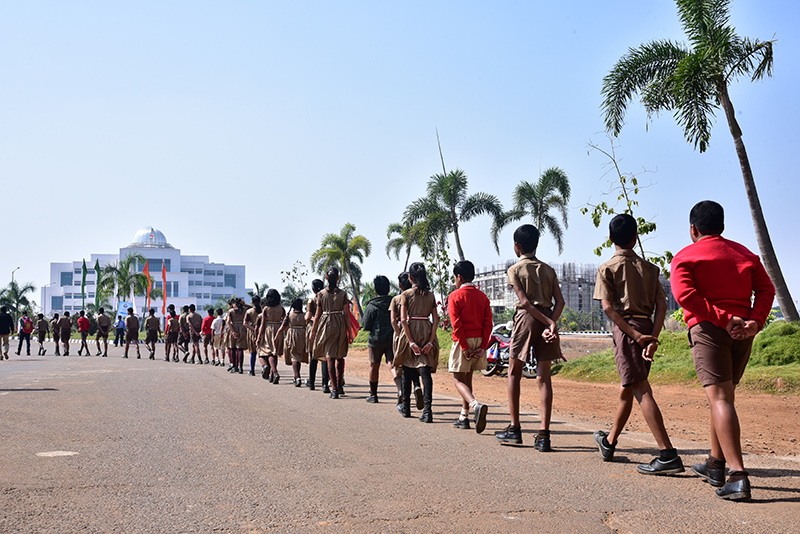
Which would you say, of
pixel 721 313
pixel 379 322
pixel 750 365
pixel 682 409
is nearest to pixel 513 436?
pixel 721 313

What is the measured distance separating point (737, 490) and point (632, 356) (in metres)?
1.34

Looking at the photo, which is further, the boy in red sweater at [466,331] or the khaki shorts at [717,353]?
the boy in red sweater at [466,331]

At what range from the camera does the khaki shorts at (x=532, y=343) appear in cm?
672

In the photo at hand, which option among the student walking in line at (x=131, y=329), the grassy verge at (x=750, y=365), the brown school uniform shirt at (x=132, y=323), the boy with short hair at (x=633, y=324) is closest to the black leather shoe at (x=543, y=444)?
the boy with short hair at (x=633, y=324)

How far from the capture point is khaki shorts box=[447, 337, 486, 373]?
8.10m

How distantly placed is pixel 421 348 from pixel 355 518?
183 inches

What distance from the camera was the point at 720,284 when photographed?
506 centimetres

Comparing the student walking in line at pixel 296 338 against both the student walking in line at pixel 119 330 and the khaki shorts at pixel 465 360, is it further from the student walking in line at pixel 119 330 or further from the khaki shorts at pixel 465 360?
the student walking in line at pixel 119 330

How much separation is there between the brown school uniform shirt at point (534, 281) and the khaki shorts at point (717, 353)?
1828 mm

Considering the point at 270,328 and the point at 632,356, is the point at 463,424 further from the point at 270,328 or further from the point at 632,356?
the point at 270,328

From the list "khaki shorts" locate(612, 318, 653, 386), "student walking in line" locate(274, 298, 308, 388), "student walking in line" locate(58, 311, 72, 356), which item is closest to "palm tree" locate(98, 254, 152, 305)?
"student walking in line" locate(58, 311, 72, 356)

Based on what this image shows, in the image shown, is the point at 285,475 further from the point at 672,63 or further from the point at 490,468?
the point at 672,63

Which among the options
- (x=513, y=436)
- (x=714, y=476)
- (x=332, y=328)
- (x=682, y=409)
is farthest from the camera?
(x=332, y=328)

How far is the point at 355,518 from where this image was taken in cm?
435
